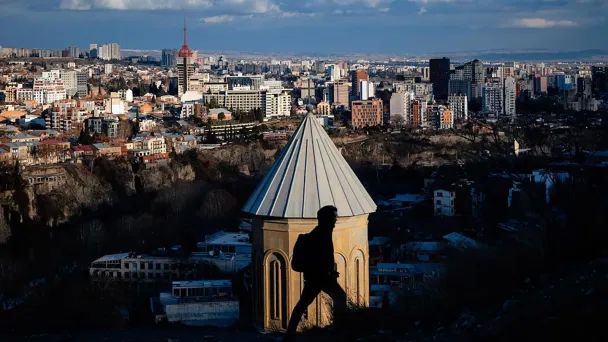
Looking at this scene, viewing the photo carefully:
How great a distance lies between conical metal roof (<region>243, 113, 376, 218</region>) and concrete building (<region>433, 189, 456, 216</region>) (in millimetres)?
12975

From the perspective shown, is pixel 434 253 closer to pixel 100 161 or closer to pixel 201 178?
pixel 201 178

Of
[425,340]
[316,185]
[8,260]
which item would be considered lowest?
[8,260]

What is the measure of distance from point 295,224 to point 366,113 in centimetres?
4010

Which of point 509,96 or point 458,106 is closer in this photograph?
point 458,106

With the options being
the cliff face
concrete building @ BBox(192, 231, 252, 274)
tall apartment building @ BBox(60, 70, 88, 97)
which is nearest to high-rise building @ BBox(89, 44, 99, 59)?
tall apartment building @ BBox(60, 70, 88, 97)

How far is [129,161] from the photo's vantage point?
26734mm

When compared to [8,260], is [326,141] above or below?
above

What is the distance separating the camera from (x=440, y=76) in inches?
2744

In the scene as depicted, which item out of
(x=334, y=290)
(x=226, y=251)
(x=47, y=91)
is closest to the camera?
(x=334, y=290)

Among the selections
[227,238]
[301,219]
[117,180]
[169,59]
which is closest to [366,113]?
[117,180]

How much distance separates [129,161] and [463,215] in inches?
470

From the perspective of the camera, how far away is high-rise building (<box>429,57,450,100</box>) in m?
67.1

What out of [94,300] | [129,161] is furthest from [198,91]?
[94,300]

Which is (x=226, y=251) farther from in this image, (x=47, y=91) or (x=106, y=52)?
(x=106, y=52)
